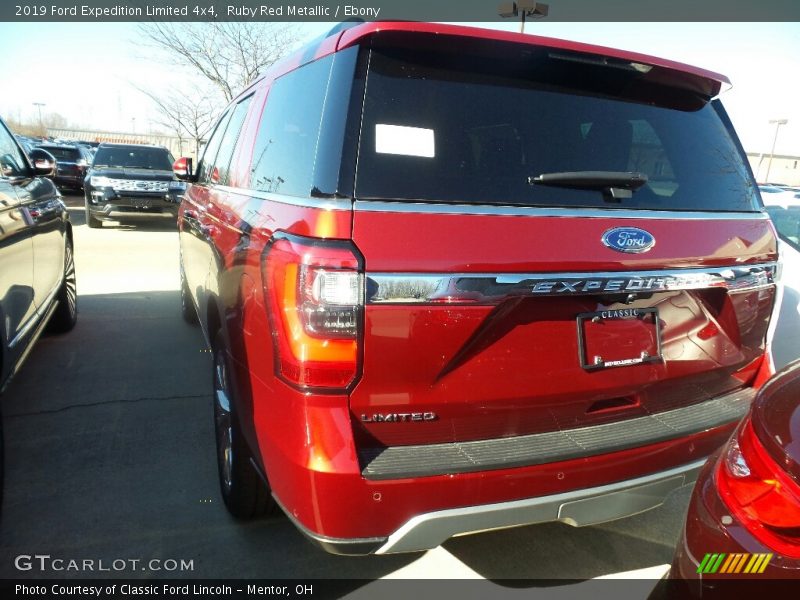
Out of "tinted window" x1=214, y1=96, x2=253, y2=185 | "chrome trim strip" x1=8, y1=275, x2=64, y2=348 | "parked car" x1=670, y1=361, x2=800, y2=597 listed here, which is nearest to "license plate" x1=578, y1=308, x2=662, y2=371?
"parked car" x1=670, y1=361, x2=800, y2=597

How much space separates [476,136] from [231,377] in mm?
1408

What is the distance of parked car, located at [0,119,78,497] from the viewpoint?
3051 millimetres

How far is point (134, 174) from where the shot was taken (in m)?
12.1

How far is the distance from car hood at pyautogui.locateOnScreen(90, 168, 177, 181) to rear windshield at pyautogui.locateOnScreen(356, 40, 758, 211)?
1107 centimetres

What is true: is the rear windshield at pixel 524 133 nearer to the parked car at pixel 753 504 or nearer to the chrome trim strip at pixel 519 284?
the chrome trim strip at pixel 519 284

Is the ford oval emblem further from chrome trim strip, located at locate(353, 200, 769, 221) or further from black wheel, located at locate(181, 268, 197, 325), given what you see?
black wheel, located at locate(181, 268, 197, 325)

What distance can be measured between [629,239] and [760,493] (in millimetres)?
896

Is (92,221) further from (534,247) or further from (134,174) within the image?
(534,247)

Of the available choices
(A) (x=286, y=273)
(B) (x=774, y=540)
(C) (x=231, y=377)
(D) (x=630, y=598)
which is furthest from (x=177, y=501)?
(B) (x=774, y=540)

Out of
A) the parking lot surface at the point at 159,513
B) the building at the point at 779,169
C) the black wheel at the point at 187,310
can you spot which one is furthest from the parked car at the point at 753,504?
the building at the point at 779,169

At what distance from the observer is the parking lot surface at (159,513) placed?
246cm

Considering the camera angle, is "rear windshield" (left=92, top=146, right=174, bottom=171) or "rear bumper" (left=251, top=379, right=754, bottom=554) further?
"rear windshield" (left=92, top=146, right=174, bottom=171)

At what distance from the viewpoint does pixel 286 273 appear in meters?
1.79

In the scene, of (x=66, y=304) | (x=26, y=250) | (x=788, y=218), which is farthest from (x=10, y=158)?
(x=788, y=218)
